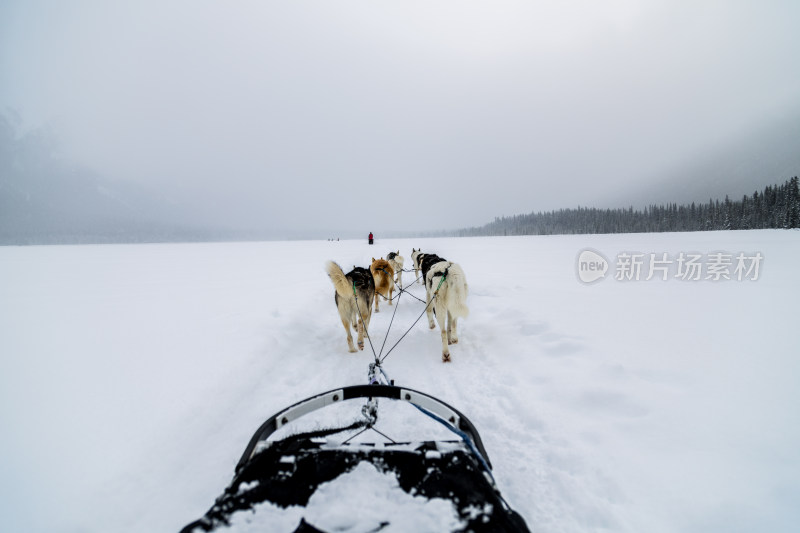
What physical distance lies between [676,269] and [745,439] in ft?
→ 34.7

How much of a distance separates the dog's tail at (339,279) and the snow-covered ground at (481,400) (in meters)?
0.99

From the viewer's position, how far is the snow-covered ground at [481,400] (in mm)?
1969

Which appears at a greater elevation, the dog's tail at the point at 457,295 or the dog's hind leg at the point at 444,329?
the dog's tail at the point at 457,295

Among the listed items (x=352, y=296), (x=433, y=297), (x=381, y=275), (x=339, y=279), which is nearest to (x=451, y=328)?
(x=433, y=297)

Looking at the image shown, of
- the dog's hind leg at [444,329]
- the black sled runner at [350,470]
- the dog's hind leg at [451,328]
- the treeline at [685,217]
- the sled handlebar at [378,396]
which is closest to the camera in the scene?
the black sled runner at [350,470]

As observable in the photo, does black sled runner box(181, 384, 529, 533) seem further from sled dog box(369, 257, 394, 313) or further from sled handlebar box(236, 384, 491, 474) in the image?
sled dog box(369, 257, 394, 313)

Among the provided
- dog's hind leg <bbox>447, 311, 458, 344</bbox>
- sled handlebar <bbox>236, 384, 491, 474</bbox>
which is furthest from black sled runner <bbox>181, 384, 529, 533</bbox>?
dog's hind leg <bbox>447, 311, 458, 344</bbox>

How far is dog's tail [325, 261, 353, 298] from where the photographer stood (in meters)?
4.50

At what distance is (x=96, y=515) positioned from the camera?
1846 millimetres

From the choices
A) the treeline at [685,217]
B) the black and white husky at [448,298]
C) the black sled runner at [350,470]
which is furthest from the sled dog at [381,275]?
the treeline at [685,217]

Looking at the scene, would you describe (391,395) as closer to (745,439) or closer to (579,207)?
(745,439)

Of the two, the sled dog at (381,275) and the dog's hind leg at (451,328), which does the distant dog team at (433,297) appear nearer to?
the dog's hind leg at (451,328)

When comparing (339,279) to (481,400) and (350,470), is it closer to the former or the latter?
(481,400)

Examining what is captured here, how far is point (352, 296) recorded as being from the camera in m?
4.78
